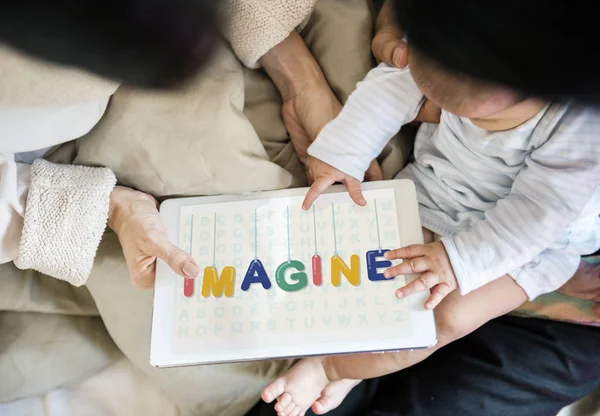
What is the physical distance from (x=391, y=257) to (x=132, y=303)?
13.2 inches

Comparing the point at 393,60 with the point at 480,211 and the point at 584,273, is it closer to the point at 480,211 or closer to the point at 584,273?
the point at 480,211

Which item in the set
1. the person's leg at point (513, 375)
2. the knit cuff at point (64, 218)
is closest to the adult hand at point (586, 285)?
the person's leg at point (513, 375)

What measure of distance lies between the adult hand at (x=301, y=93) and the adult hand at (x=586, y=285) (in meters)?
0.29

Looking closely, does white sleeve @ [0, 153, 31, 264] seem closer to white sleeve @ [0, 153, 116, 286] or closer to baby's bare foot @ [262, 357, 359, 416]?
white sleeve @ [0, 153, 116, 286]

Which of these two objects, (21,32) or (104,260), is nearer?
(21,32)

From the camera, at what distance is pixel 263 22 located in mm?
622

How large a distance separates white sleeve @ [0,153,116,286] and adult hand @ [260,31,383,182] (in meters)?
0.25

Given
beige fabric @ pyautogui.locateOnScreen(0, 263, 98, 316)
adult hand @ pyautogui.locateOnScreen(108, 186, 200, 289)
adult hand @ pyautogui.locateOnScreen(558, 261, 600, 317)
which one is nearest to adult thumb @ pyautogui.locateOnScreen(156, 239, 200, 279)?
adult hand @ pyautogui.locateOnScreen(108, 186, 200, 289)

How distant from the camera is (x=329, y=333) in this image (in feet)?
1.87

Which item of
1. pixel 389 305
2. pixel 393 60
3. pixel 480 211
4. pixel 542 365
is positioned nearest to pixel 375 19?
pixel 393 60

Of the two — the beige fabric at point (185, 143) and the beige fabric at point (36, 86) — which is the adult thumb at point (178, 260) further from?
the beige fabric at point (36, 86)

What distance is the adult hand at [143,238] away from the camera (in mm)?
584

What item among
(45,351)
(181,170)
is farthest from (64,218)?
(45,351)

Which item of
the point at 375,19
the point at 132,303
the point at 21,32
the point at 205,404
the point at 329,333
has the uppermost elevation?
the point at 21,32
